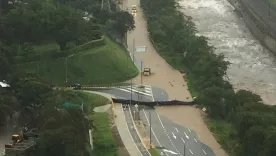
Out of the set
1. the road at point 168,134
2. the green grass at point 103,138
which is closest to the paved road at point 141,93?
the road at point 168,134

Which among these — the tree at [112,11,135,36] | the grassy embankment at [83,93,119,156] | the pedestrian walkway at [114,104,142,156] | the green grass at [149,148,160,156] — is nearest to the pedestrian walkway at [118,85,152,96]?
the pedestrian walkway at [114,104,142,156]

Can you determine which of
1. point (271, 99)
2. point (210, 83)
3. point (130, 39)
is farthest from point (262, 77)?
point (130, 39)

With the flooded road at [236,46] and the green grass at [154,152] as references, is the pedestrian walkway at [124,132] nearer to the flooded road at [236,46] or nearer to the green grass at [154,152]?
the green grass at [154,152]

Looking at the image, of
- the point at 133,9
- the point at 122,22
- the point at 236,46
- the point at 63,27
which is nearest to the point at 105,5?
the point at 122,22

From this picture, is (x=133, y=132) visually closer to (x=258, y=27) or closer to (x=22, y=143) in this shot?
(x=22, y=143)

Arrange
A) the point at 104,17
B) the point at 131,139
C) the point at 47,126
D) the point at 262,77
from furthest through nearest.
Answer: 1. the point at 104,17
2. the point at 262,77
3. the point at 131,139
4. the point at 47,126

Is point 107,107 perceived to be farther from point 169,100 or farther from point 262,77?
point 262,77
